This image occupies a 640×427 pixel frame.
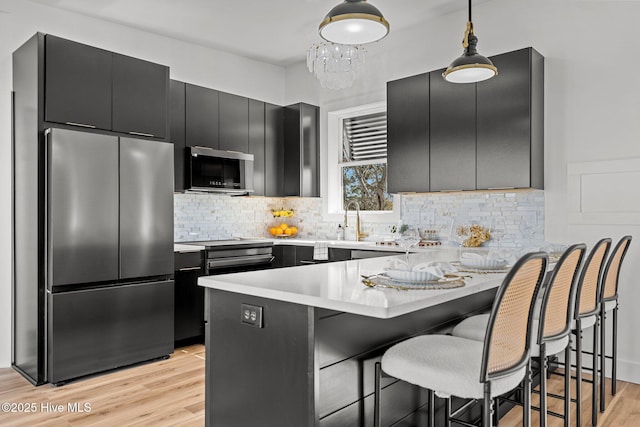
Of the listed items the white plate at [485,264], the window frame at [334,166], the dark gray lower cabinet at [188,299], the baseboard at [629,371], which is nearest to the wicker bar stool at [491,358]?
the white plate at [485,264]

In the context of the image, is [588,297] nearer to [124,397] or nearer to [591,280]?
[591,280]

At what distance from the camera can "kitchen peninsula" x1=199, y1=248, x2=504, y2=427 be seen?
1.76 metres

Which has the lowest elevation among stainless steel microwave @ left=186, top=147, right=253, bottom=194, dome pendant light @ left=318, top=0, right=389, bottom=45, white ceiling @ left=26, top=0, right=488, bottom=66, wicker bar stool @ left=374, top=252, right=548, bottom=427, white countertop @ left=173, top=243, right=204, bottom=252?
wicker bar stool @ left=374, top=252, right=548, bottom=427

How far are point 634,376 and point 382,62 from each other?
11.8ft

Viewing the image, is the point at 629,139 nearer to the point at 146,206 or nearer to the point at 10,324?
the point at 146,206

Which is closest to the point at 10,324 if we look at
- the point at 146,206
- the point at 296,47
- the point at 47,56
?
the point at 146,206

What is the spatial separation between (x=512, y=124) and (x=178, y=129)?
9.83 ft

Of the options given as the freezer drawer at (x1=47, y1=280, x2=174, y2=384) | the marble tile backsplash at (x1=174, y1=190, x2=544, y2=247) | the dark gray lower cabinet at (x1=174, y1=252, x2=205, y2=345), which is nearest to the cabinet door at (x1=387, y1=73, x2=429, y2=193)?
the marble tile backsplash at (x1=174, y1=190, x2=544, y2=247)

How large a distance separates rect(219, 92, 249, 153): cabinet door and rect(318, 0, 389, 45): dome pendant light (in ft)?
9.59

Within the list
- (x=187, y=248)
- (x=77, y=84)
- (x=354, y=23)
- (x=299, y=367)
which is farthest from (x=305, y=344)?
(x=77, y=84)

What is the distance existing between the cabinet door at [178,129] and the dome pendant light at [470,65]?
8.84ft

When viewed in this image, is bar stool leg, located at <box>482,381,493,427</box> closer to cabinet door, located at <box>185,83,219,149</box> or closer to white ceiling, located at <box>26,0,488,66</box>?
white ceiling, located at <box>26,0,488,66</box>

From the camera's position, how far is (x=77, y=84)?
359 cm

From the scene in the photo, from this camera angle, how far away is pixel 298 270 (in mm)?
2434
